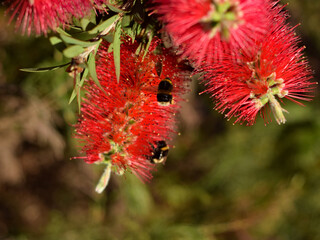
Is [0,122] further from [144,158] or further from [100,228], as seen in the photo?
[144,158]

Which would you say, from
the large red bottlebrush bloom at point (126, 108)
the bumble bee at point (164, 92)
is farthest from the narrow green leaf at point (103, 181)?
the bumble bee at point (164, 92)

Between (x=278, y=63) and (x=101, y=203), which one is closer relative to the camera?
(x=278, y=63)

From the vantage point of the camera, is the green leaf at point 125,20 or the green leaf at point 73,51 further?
the green leaf at point 125,20

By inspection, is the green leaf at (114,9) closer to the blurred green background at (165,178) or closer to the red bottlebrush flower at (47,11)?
the red bottlebrush flower at (47,11)

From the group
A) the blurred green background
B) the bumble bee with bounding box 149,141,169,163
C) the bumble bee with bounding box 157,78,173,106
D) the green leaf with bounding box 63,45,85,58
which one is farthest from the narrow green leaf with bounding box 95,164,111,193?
the blurred green background

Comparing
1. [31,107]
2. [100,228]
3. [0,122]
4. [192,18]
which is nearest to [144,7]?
[192,18]

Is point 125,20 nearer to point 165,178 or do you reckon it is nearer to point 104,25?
point 104,25
